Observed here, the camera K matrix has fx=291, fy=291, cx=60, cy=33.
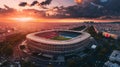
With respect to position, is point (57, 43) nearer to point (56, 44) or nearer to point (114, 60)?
point (56, 44)

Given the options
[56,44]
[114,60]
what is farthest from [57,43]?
[114,60]

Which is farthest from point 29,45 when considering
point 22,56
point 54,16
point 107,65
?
point 54,16

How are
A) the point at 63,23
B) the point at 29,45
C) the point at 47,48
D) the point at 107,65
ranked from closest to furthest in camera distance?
1. the point at 107,65
2. the point at 47,48
3. the point at 29,45
4. the point at 63,23

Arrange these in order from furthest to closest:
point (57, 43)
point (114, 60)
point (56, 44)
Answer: point (57, 43), point (56, 44), point (114, 60)

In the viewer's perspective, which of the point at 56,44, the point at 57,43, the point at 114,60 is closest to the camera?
the point at 114,60

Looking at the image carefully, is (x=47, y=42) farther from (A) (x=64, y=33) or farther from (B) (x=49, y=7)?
(B) (x=49, y=7)

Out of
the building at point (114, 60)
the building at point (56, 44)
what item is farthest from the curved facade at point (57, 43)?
the building at point (114, 60)

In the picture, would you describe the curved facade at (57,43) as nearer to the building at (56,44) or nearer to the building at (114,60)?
the building at (56,44)

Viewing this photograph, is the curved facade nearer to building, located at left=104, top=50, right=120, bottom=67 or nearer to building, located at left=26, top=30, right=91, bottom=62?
building, located at left=26, top=30, right=91, bottom=62
